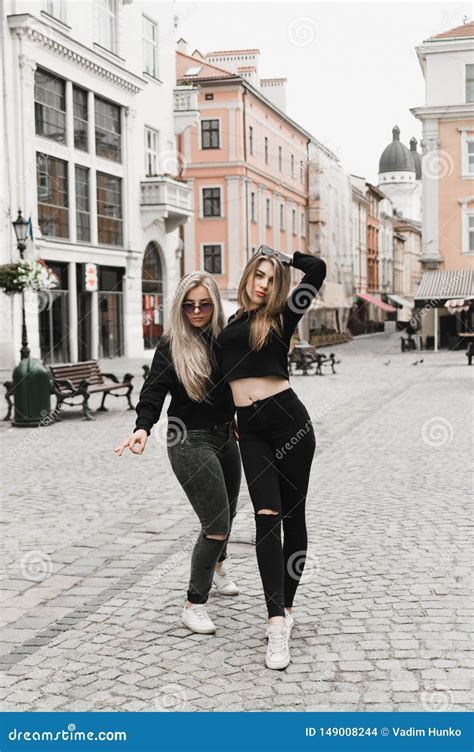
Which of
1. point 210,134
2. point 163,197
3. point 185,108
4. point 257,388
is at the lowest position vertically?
point 257,388

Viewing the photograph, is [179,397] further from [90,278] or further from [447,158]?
[447,158]

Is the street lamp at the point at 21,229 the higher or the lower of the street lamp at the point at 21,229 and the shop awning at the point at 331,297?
the higher

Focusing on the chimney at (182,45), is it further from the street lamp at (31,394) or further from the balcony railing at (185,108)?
the street lamp at (31,394)

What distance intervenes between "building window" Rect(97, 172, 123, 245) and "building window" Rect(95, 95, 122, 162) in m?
0.77

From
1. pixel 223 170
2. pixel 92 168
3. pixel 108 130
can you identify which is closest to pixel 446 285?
pixel 223 170

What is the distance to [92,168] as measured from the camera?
28875 mm

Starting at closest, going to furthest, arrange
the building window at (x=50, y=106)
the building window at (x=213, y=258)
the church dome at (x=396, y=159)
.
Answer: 1. the building window at (x=50, y=106)
2. the building window at (x=213, y=258)
3. the church dome at (x=396, y=159)

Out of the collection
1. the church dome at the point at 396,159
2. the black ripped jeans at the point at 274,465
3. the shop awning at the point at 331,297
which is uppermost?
the church dome at the point at 396,159

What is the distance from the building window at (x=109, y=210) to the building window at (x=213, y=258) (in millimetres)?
14937

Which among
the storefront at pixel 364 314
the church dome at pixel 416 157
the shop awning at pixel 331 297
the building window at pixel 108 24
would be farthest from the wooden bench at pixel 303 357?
the church dome at pixel 416 157

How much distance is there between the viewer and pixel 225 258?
45.8m

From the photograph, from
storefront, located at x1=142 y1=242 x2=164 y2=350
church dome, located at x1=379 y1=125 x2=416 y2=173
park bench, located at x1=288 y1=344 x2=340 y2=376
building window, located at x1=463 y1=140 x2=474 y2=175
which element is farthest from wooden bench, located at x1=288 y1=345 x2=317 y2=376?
church dome, located at x1=379 y1=125 x2=416 y2=173

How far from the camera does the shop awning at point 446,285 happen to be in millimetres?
38094

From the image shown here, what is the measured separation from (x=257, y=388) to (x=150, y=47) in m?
32.6
